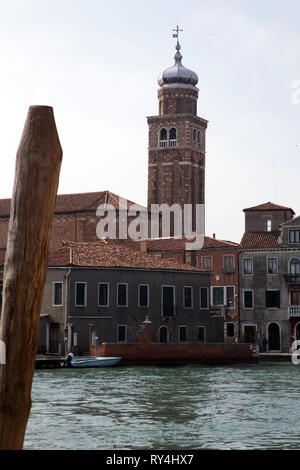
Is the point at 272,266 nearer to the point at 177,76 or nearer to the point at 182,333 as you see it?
the point at 182,333

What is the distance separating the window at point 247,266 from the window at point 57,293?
13.5 metres

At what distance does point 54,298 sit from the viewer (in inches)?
1572

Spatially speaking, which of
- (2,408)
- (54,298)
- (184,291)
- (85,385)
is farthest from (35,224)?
(184,291)

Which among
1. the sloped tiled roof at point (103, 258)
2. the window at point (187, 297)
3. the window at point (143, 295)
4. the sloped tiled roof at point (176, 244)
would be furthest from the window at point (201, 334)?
the sloped tiled roof at point (176, 244)

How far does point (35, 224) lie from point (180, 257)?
1939 inches

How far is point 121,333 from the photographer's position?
134ft

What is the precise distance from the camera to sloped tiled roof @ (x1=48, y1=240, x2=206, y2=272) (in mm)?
40406

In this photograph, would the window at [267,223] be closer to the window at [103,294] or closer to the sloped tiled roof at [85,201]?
the sloped tiled roof at [85,201]

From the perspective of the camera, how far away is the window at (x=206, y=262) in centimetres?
5069

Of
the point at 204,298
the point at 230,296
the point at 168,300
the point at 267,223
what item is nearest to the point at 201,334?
the point at 204,298

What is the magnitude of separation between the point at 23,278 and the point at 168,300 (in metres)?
39.9

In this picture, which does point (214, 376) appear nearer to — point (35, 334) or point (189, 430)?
point (189, 430)

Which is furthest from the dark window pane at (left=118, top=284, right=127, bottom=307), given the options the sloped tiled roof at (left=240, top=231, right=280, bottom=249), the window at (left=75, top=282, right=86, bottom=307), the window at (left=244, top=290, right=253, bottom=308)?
the sloped tiled roof at (left=240, top=231, right=280, bottom=249)
